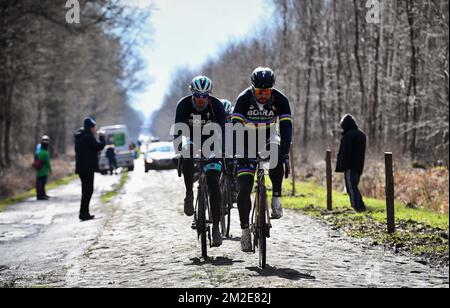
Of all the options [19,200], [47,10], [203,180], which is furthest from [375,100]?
[203,180]

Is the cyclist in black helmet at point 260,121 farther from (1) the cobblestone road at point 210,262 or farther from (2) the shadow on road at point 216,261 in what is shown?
(1) the cobblestone road at point 210,262

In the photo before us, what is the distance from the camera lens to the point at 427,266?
852 cm

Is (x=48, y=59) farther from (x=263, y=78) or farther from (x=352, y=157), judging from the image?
(x=263, y=78)

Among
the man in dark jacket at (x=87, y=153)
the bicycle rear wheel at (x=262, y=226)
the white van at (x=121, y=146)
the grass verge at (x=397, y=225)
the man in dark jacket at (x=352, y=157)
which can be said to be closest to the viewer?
the bicycle rear wheel at (x=262, y=226)

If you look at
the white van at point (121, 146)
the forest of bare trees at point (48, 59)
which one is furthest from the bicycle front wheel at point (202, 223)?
the white van at point (121, 146)

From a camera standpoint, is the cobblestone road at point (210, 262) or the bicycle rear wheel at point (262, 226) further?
the bicycle rear wheel at point (262, 226)

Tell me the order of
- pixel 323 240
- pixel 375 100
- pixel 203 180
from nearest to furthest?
pixel 203 180 → pixel 323 240 → pixel 375 100

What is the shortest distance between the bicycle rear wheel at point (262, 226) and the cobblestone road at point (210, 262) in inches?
5.6

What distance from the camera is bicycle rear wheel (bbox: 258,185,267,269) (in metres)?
7.98

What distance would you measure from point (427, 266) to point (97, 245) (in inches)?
201

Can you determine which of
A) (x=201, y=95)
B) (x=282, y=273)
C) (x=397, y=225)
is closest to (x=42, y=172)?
(x=397, y=225)

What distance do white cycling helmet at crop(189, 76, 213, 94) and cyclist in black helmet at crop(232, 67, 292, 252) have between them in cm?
76

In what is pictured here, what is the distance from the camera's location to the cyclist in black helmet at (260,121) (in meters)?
8.21
